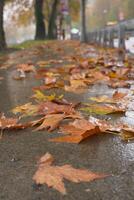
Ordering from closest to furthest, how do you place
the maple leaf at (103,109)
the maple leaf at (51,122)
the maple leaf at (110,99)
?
the maple leaf at (51,122), the maple leaf at (103,109), the maple leaf at (110,99)

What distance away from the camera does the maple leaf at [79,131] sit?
217 cm

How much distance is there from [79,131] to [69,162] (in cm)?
38

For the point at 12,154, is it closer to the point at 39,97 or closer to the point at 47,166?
the point at 47,166

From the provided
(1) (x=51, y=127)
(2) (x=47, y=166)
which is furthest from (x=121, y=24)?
(2) (x=47, y=166)

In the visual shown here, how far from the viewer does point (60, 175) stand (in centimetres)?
163

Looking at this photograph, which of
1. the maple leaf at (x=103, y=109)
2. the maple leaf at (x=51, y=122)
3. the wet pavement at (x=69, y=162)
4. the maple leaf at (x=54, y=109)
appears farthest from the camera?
the maple leaf at (x=103, y=109)

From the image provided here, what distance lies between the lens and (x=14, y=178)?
173 centimetres

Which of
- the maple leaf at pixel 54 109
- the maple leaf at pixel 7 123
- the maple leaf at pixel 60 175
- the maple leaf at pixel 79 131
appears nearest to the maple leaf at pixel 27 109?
the maple leaf at pixel 54 109

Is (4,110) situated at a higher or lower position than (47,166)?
lower

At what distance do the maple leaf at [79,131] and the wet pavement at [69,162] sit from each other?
4 centimetres

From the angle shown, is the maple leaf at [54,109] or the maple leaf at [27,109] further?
the maple leaf at [27,109]

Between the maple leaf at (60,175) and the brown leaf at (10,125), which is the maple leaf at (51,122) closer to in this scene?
the brown leaf at (10,125)

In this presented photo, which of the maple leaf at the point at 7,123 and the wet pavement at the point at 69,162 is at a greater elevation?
the wet pavement at the point at 69,162

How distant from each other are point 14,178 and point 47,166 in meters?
0.15
